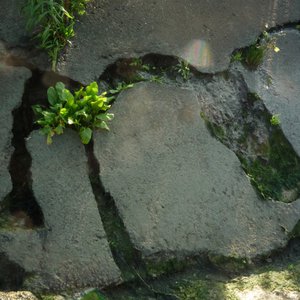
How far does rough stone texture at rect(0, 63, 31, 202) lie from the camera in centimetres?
267

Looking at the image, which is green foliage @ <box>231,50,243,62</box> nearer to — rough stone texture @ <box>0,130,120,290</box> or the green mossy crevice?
the green mossy crevice

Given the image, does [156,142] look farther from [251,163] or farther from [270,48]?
[270,48]

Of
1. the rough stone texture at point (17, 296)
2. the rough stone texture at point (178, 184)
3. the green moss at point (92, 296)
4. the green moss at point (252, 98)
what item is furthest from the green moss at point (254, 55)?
the rough stone texture at point (17, 296)

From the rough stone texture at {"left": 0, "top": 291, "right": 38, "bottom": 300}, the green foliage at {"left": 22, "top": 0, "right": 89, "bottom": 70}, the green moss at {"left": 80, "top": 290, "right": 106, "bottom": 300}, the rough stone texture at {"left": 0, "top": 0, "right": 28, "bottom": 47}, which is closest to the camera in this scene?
the rough stone texture at {"left": 0, "top": 291, "right": 38, "bottom": 300}

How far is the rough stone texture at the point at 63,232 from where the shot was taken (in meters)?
2.45

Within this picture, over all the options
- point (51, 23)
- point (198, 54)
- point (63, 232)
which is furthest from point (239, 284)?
point (51, 23)

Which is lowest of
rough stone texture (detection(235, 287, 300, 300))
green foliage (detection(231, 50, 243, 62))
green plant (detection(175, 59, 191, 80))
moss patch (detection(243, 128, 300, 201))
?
rough stone texture (detection(235, 287, 300, 300))

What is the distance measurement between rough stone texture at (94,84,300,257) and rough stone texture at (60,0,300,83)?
32 cm

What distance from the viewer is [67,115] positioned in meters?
2.78

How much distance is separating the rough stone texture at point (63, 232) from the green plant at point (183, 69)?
936 mm

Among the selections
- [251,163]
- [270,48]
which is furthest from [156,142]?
[270,48]

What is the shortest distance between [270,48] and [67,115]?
1850 mm

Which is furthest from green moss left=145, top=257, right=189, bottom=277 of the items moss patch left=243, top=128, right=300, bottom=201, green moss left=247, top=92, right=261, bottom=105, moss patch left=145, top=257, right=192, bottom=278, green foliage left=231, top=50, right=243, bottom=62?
green foliage left=231, top=50, right=243, bottom=62

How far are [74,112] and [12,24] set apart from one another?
2.86 ft
